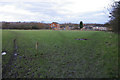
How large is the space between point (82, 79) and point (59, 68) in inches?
53.7

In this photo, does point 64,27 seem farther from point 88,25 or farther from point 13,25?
point 13,25

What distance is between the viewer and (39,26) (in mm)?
63000

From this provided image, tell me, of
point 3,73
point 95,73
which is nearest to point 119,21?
point 95,73

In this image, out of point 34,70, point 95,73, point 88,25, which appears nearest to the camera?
point 95,73

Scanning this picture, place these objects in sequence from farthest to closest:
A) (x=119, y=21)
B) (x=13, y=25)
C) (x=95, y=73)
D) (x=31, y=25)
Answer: (x=31, y=25), (x=13, y=25), (x=119, y=21), (x=95, y=73)

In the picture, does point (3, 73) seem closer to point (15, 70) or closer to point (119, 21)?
point (15, 70)

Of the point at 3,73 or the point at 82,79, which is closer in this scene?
the point at 82,79

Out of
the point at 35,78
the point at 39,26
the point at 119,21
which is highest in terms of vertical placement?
the point at 39,26

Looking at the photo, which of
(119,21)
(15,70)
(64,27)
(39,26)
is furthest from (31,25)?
(15,70)

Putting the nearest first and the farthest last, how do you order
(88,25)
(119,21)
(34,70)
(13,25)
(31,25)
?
(34,70) < (119,21) < (13,25) < (31,25) < (88,25)

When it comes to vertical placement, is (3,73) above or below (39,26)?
below

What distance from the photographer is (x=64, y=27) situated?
6994 centimetres

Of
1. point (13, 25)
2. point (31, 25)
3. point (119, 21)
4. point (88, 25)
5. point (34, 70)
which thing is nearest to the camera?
point (34, 70)

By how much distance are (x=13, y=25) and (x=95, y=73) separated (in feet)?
192
